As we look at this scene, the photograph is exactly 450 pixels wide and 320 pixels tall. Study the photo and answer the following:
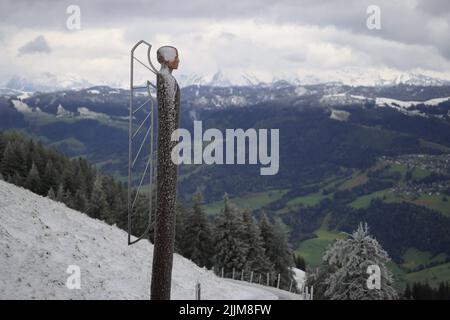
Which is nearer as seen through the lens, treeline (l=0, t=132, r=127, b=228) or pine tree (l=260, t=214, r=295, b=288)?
pine tree (l=260, t=214, r=295, b=288)

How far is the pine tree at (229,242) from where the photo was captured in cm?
5697

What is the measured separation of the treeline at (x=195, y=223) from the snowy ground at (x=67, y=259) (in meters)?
24.7

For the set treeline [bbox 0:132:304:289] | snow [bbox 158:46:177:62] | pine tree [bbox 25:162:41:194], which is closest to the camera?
snow [bbox 158:46:177:62]

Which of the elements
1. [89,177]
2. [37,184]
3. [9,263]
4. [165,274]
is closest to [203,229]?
[37,184]

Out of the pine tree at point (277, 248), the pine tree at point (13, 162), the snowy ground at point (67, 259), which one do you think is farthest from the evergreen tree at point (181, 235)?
the snowy ground at point (67, 259)

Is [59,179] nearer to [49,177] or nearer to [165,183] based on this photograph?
[49,177]

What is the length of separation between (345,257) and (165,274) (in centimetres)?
1886

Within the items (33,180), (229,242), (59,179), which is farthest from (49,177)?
(229,242)

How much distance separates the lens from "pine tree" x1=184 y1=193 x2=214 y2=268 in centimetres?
6006

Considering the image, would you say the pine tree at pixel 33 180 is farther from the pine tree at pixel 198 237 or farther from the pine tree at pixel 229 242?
the pine tree at pixel 229 242

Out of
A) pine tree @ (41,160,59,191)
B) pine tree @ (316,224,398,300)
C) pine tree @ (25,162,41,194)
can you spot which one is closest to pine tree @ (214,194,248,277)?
pine tree @ (25,162,41,194)

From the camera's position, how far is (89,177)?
8594cm

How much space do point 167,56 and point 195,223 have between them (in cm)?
5213

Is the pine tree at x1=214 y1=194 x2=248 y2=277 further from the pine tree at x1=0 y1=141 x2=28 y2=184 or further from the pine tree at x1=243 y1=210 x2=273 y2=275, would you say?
the pine tree at x1=0 y1=141 x2=28 y2=184
